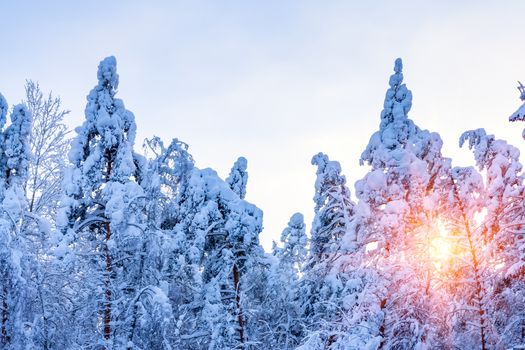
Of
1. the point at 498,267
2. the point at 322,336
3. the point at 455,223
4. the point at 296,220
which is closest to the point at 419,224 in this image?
the point at 455,223

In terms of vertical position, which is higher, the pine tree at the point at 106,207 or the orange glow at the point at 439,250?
the pine tree at the point at 106,207

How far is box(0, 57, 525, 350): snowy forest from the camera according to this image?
30.4 feet

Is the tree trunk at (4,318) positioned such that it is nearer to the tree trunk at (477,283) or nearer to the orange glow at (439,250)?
the orange glow at (439,250)

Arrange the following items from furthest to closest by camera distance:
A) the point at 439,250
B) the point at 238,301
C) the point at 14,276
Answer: the point at 238,301 → the point at 439,250 → the point at 14,276

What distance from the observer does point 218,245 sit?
15375 millimetres

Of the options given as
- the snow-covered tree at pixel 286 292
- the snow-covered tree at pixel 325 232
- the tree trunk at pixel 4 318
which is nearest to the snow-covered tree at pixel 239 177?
the snow-covered tree at pixel 286 292

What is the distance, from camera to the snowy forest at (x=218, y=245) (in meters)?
9.26

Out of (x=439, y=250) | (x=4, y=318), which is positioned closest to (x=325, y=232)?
(x=439, y=250)

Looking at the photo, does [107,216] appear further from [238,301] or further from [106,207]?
[238,301]

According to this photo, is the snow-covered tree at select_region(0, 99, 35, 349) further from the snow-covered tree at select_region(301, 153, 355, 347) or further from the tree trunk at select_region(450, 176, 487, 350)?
the snow-covered tree at select_region(301, 153, 355, 347)

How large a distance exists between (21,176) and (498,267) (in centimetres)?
1178

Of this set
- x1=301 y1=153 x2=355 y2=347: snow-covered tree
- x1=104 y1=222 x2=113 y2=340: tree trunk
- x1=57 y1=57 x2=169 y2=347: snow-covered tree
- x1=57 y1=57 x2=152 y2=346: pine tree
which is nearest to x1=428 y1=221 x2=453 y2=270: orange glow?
x1=57 y1=57 x2=169 y2=347: snow-covered tree

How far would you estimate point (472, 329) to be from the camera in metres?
9.80

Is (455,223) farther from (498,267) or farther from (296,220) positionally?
(296,220)
